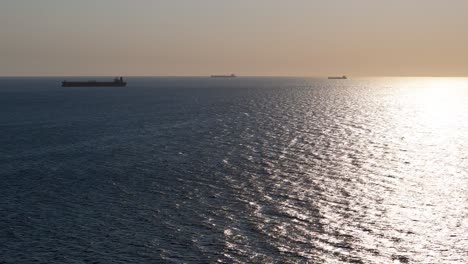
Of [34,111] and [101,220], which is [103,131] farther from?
[101,220]

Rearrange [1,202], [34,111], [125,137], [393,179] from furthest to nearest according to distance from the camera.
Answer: [34,111]
[125,137]
[393,179]
[1,202]

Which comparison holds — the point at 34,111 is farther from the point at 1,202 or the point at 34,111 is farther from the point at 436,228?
the point at 436,228

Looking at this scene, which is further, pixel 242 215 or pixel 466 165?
pixel 466 165

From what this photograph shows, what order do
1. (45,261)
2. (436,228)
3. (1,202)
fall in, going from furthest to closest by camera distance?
1. (1,202)
2. (436,228)
3. (45,261)

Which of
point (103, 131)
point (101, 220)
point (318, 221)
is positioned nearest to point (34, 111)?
point (103, 131)

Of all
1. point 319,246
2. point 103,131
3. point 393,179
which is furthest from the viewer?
point 103,131

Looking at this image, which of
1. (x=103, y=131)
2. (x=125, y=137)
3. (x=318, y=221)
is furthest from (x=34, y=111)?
(x=318, y=221)
